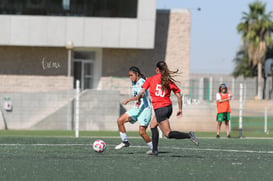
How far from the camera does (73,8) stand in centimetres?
3994

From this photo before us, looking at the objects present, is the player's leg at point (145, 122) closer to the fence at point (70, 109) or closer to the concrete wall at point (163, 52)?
the fence at point (70, 109)

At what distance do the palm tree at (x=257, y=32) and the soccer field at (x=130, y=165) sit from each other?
4448 centimetres

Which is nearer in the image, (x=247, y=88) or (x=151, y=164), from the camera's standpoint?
(x=151, y=164)

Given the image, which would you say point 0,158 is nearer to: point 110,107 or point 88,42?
point 110,107

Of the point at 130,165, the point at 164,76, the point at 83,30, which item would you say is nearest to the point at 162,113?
the point at 164,76

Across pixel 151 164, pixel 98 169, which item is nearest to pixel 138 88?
pixel 151 164

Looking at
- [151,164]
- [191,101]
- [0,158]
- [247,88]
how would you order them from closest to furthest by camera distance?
[151,164], [0,158], [191,101], [247,88]

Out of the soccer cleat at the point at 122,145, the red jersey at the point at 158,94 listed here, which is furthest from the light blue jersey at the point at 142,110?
the red jersey at the point at 158,94

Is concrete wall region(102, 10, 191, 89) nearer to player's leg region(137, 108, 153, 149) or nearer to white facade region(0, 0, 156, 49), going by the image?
white facade region(0, 0, 156, 49)

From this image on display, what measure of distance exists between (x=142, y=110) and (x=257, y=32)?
158 ft

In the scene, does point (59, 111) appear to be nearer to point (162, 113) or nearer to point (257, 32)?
point (162, 113)

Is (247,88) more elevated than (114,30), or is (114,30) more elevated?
(114,30)

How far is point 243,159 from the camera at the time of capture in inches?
511

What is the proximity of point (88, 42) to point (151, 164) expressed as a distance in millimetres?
28412
